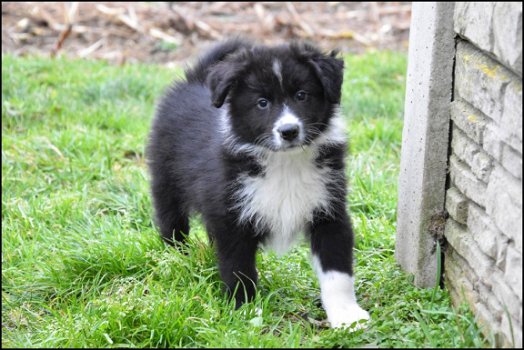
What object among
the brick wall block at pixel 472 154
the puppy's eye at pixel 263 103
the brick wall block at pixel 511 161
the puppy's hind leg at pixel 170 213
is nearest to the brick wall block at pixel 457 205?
the brick wall block at pixel 472 154

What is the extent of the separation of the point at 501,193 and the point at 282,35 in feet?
25.2

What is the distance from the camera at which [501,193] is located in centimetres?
332

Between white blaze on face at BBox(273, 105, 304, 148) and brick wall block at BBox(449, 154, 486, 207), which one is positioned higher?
white blaze on face at BBox(273, 105, 304, 148)

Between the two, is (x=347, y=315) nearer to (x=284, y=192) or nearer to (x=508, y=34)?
(x=284, y=192)

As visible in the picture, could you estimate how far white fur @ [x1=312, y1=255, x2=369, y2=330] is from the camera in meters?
4.05

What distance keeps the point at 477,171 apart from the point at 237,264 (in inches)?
50.8

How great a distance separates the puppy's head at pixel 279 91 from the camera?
4.09 meters

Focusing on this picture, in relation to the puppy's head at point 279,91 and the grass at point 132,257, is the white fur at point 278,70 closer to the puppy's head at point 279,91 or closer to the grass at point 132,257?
the puppy's head at point 279,91

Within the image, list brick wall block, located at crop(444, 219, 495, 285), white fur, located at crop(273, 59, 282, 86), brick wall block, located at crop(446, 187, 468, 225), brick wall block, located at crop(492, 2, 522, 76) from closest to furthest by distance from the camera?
brick wall block, located at crop(492, 2, 522, 76) < brick wall block, located at crop(444, 219, 495, 285) < brick wall block, located at crop(446, 187, 468, 225) < white fur, located at crop(273, 59, 282, 86)

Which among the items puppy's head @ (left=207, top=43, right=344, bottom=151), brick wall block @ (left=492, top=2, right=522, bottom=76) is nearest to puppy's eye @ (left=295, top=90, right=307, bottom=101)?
puppy's head @ (left=207, top=43, right=344, bottom=151)

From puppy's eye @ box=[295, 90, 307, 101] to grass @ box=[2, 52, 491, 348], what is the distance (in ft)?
3.26

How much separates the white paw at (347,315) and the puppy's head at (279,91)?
0.82 meters

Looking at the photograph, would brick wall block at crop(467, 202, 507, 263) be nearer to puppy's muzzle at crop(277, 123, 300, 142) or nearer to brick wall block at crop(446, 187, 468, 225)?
brick wall block at crop(446, 187, 468, 225)

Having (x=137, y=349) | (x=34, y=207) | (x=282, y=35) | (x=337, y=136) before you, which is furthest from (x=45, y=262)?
(x=282, y=35)
